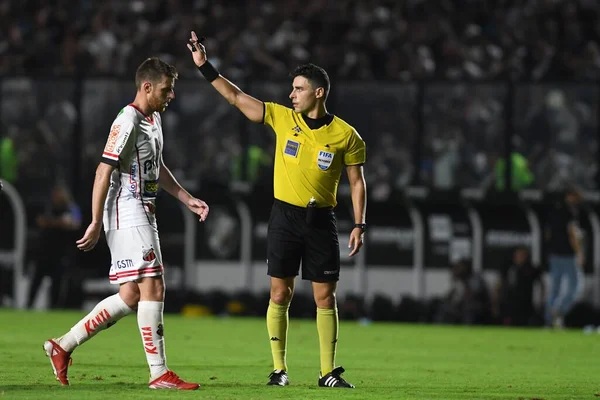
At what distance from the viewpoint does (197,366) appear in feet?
39.0

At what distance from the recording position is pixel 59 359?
30.5 feet

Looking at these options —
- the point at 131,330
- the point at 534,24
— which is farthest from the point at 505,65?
the point at 131,330

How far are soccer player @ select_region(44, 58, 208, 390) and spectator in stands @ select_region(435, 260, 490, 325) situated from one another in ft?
42.3

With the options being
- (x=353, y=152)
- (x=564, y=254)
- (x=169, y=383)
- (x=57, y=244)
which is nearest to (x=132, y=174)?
(x=169, y=383)

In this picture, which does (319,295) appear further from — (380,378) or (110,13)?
(110,13)

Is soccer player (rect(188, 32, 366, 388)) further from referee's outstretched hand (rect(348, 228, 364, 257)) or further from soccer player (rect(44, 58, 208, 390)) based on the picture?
soccer player (rect(44, 58, 208, 390))

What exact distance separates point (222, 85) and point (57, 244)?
42.7ft

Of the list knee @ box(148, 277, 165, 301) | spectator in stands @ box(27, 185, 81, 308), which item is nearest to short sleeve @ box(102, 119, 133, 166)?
knee @ box(148, 277, 165, 301)

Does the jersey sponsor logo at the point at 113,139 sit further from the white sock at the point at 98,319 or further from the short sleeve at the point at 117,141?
the white sock at the point at 98,319

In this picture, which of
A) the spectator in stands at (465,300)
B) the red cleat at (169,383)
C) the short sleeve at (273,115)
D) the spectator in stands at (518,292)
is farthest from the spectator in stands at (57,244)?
the red cleat at (169,383)

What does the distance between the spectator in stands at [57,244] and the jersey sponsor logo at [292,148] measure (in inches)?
491

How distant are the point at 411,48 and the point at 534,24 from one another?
8.59 feet

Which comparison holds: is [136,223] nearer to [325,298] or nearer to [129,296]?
[129,296]

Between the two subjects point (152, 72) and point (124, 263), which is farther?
point (152, 72)
